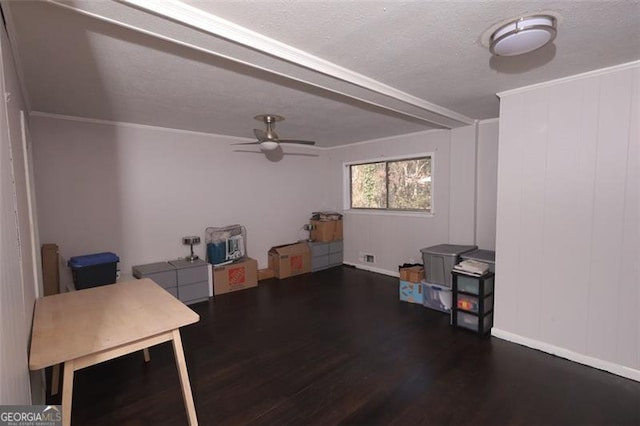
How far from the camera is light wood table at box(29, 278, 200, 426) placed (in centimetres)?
138

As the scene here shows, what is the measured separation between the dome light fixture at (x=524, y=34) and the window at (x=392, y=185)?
2.92 meters

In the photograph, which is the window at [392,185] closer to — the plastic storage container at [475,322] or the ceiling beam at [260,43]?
the plastic storage container at [475,322]

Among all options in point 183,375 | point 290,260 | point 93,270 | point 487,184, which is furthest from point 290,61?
point 290,260

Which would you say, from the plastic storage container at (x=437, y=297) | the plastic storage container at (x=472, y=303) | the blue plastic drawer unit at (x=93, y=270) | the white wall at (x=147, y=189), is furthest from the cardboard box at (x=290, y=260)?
the plastic storage container at (x=472, y=303)

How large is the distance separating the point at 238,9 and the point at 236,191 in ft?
11.8

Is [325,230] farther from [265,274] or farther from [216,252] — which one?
[216,252]

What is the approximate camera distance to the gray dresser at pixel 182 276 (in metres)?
3.71

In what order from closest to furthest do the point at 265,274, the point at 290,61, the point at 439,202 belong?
1. the point at 290,61
2. the point at 439,202
3. the point at 265,274

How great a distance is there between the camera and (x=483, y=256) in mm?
3385

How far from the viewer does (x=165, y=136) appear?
13.5ft

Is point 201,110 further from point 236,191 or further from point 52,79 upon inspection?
point 236,191

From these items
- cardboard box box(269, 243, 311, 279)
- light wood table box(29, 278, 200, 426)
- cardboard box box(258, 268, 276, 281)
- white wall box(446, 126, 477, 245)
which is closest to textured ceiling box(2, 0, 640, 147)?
white wall box(446, 126, 477, 245)

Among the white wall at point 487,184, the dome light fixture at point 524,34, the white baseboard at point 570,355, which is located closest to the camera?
the dome light fixture at point 524,34

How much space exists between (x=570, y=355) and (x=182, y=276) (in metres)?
4.09
